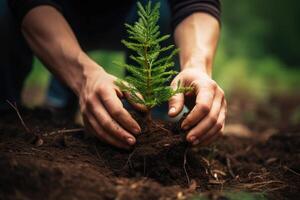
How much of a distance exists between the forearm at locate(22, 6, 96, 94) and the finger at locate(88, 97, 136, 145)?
355 millimetres

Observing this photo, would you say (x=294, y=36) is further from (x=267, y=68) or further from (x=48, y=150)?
(x=48, y=150)

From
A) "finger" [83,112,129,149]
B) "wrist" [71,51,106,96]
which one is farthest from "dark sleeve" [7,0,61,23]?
"finger" [83,112,129,149]

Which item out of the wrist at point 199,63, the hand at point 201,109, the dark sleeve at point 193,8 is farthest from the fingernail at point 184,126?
the dark sleeve at point 193,8

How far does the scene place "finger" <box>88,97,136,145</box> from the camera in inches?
84.1

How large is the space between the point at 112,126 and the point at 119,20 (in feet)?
6.82

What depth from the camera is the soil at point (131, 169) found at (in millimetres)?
1737

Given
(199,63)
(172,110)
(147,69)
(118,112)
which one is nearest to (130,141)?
(118,112)

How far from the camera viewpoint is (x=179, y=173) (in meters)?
2.18

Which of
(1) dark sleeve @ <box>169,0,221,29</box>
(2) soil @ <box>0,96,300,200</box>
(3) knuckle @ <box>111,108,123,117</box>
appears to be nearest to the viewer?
(2) soil @ <box>0,96,300,200</box>

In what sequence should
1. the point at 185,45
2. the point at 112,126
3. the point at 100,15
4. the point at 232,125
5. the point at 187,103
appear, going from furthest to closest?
the point at 232,125, the point at 100,15, the point at 185,45, the point at 187,103, the point at 112,126

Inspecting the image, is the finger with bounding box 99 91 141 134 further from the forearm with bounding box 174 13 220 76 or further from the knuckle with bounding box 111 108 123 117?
the forearm with bounding box 174 13 220 76

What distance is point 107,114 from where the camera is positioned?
7.10 feet

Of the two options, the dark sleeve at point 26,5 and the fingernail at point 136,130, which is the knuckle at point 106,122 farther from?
the dark sleeve at point 26,5

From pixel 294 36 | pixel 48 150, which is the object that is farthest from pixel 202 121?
pixel 294 36
